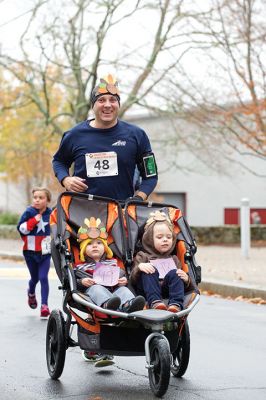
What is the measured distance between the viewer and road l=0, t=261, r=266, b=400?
6.69 metres

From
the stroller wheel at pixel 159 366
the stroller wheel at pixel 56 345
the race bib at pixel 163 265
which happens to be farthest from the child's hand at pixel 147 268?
the stroller wheel at pixel 56 345

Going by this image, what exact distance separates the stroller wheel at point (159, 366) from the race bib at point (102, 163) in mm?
1532

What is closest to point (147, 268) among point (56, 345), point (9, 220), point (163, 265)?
point (163, 265)

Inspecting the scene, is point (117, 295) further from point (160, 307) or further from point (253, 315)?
point (253, 315)

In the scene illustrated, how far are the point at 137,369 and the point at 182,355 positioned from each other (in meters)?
0.71

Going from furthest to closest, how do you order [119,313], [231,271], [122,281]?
[231,271], [122,281], [119,313]

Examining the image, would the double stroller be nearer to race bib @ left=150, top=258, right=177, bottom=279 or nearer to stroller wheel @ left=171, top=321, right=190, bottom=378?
stroller wheel @ left=171, top=321, right=190, bottom=378

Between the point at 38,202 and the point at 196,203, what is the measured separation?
125 ft

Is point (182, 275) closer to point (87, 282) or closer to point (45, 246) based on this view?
point (87, 282)

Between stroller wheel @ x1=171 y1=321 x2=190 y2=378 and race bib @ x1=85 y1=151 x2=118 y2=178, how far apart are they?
4.26 ft

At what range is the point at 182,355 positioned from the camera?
716 centimetres

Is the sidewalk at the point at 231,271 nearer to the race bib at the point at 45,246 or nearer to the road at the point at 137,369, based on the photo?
the road at the point at 137,369

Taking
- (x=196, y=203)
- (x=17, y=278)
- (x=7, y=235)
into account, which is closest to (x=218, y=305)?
(x=17, y=278)

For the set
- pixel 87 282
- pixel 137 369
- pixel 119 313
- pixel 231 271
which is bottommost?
pixel 137 369
